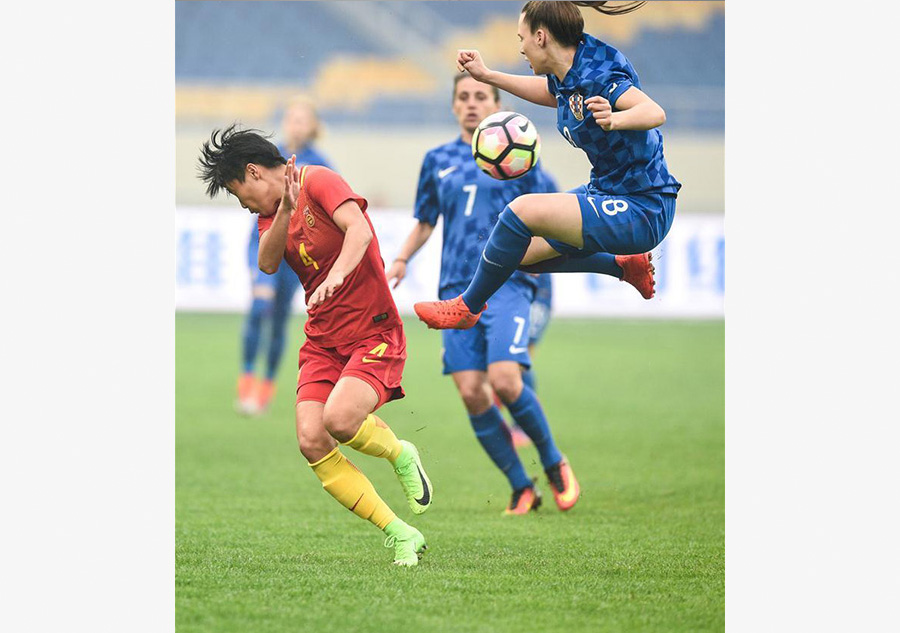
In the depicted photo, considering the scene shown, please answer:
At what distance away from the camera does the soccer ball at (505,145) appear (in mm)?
5312

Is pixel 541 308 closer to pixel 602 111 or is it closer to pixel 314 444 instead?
pixel 314 444

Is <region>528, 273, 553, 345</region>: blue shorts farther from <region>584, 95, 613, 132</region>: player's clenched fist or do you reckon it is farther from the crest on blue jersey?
<region>584, 95, 613, 132</region>: player's clenched fist

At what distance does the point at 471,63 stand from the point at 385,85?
58.8 ft

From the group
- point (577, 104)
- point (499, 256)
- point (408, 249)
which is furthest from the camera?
point (408, 249)

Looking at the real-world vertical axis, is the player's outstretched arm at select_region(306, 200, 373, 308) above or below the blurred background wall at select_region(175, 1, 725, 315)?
below

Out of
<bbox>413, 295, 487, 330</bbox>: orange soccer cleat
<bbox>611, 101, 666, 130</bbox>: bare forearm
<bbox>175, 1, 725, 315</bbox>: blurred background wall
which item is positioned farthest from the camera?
<bbox>175, 1, 725, 315</bbox>: blurred background wall

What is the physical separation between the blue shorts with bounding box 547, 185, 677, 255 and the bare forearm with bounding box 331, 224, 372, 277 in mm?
949

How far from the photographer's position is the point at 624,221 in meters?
5.03

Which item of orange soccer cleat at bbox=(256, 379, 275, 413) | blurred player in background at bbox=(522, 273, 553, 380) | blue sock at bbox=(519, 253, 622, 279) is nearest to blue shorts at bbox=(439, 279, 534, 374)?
blue sock at bbox=(519, 253, 622, 279)

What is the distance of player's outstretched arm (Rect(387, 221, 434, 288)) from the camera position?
6527mm

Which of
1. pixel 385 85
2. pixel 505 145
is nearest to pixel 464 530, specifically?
pixel 505 145

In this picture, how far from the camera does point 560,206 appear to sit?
500 centimetres

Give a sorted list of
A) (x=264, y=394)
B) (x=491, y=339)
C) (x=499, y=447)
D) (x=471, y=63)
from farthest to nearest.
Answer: (x=264, y=394)
(x=499, y=447)
(x=491, y=339)
(x=471, y=63)

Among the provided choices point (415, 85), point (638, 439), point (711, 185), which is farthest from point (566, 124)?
point (415, 85)
